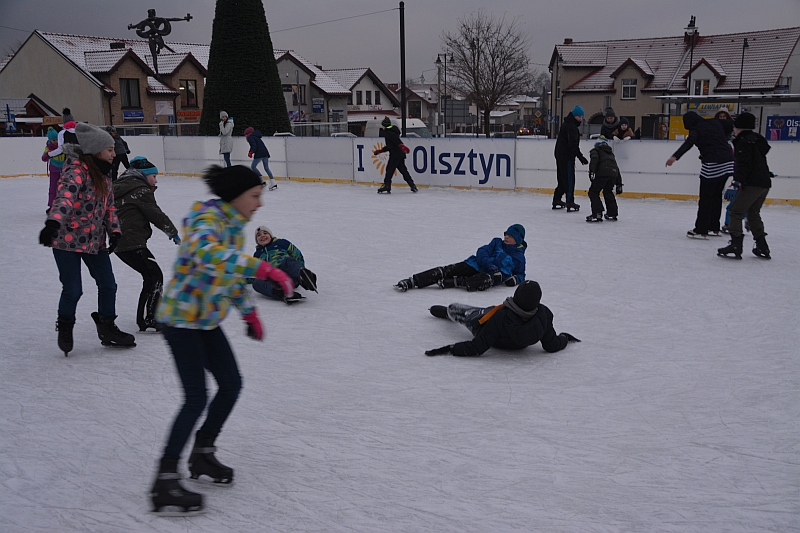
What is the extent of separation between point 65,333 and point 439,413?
2.65m

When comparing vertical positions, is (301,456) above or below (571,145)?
below

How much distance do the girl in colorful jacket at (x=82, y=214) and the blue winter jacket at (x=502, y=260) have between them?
10.5 feet

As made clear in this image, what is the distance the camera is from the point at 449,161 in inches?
578

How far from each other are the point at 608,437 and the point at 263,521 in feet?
5.73

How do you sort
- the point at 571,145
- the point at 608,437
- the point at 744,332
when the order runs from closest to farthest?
1. the point at 608,437
2. the point at 744,332
3. the point at 571,145

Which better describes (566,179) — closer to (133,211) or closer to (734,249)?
(734,249)

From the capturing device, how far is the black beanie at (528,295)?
4.30m

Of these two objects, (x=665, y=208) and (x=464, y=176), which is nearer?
(x=665, y=208)

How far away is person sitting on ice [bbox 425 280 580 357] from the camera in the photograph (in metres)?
4.35

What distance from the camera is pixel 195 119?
134ft

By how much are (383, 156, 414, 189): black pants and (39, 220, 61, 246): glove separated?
395 inches

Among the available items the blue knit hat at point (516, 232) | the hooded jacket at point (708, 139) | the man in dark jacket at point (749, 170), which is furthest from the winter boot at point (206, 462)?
the hooded jacket at point (708, 139)

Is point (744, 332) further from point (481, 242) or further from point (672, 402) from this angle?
point (481, 242)

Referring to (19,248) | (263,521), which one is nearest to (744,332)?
(263,521)
